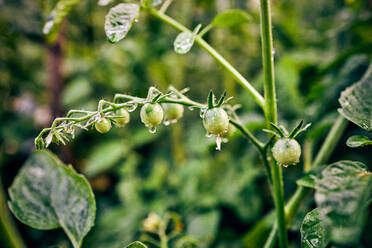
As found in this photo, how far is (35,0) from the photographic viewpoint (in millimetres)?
1213

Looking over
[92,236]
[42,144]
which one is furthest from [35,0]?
[42,144]

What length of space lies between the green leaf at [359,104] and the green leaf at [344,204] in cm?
13

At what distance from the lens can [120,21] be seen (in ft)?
1.41

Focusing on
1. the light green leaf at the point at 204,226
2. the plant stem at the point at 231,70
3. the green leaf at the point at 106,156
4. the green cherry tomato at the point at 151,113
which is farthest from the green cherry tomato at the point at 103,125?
the green leaf at the point at 106,156

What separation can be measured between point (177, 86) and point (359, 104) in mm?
1024

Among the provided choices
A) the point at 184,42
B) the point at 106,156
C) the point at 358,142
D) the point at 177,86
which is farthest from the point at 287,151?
the point at 177,86

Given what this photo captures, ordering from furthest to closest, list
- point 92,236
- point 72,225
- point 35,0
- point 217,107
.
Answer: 1. point 35,0
2. point 92,236
3. point 72,225
4. point 217,107

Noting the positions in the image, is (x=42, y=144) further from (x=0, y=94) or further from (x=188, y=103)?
(x=0, y=94)

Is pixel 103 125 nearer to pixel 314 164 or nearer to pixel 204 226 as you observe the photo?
pixel 314 164

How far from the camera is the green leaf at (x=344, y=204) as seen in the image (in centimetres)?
24

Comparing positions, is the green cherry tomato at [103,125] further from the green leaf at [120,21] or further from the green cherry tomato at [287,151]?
the green cherry tomato at [287,151]

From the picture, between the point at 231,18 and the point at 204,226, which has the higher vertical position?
the point at 231,18

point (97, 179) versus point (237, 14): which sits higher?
point (237, 14)

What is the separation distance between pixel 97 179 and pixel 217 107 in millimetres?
1067
